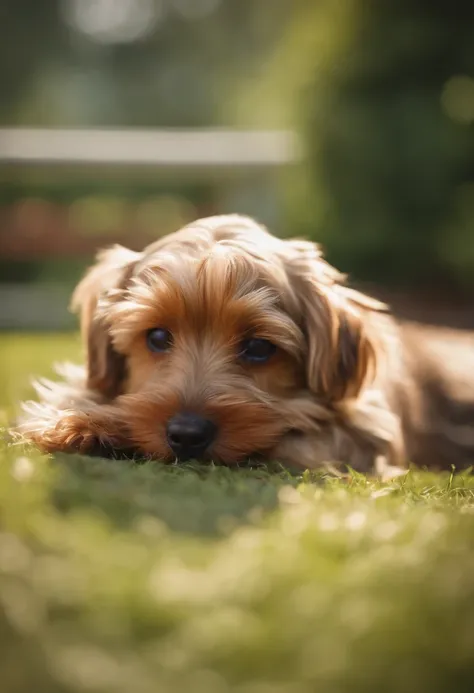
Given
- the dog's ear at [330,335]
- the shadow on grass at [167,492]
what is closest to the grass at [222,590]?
the shadow on grass at [167,492]

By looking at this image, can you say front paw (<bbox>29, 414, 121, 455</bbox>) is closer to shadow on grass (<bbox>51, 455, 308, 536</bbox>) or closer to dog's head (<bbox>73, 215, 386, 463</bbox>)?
dog's head (<bbox>73, 215, 386, 463</bbox>)

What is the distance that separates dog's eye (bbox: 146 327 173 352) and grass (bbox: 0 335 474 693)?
1293mm

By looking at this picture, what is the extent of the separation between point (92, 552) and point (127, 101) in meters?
37.7

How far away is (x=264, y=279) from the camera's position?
A: 12.7ft

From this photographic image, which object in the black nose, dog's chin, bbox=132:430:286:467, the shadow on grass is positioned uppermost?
the shadow on grass

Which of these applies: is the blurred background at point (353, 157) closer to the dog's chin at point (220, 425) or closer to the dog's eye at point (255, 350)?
the dog's eye at point (255, 350)

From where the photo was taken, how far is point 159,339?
12.9ft

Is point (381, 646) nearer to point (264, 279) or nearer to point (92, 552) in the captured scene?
point (92, 552)

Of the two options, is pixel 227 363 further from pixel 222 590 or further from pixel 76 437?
pixel 222 590

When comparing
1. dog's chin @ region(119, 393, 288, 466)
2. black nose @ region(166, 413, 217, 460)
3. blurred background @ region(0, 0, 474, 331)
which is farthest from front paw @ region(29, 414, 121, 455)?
blurred background @ region(0, 0, 474, 331)

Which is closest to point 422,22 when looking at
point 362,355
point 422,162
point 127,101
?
point 422,162

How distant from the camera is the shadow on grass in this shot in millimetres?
2318

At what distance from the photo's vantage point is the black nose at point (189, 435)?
11.1 ft

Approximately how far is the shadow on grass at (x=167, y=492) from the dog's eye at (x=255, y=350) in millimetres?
801
